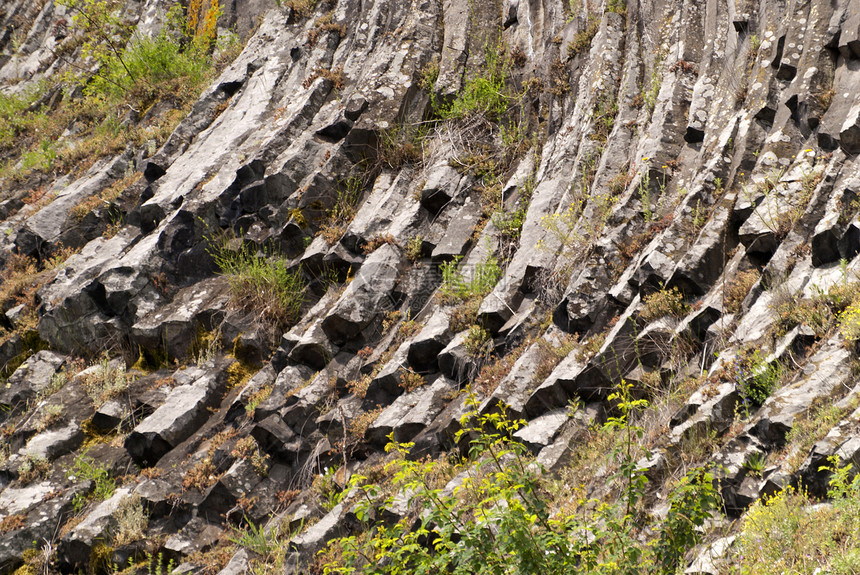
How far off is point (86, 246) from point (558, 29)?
30.1ft

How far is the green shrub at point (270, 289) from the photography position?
382 inches

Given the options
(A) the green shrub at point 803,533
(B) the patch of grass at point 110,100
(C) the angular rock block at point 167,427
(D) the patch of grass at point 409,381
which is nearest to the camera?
(A) the green shrub at point 803,533

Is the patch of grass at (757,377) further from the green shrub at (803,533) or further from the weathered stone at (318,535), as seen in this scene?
the weathered stone at (318,535)

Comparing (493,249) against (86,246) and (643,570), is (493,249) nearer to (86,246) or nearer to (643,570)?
(643,570)

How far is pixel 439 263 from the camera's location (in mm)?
9336

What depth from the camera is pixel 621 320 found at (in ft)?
22.5

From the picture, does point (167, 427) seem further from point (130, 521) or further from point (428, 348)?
point (428, 348)

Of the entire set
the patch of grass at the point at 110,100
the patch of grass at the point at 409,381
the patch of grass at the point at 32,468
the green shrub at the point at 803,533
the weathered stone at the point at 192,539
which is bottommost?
the weathered stone at the point at 192,539

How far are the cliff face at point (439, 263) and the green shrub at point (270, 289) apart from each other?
4cm

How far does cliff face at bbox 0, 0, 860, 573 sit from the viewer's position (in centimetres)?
609

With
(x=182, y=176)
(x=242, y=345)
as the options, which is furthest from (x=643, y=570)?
(x=182, y=176)

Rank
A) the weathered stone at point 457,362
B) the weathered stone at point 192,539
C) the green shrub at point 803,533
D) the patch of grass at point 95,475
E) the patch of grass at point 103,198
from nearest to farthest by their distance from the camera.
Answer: the green shrub at point 803,533 → the weathered stone at point 192,539 → the weathered stone at point 457,362 → the patch of grass at point 95,475 → the patch of grass at point 103,198

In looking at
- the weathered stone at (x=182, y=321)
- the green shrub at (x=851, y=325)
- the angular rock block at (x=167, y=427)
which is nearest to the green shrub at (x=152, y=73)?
the weathered stone at (x=182, y=321)

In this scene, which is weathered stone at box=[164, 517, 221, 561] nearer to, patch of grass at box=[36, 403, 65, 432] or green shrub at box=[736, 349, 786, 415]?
patch of grass at box=[36, 403, 65, 432]
